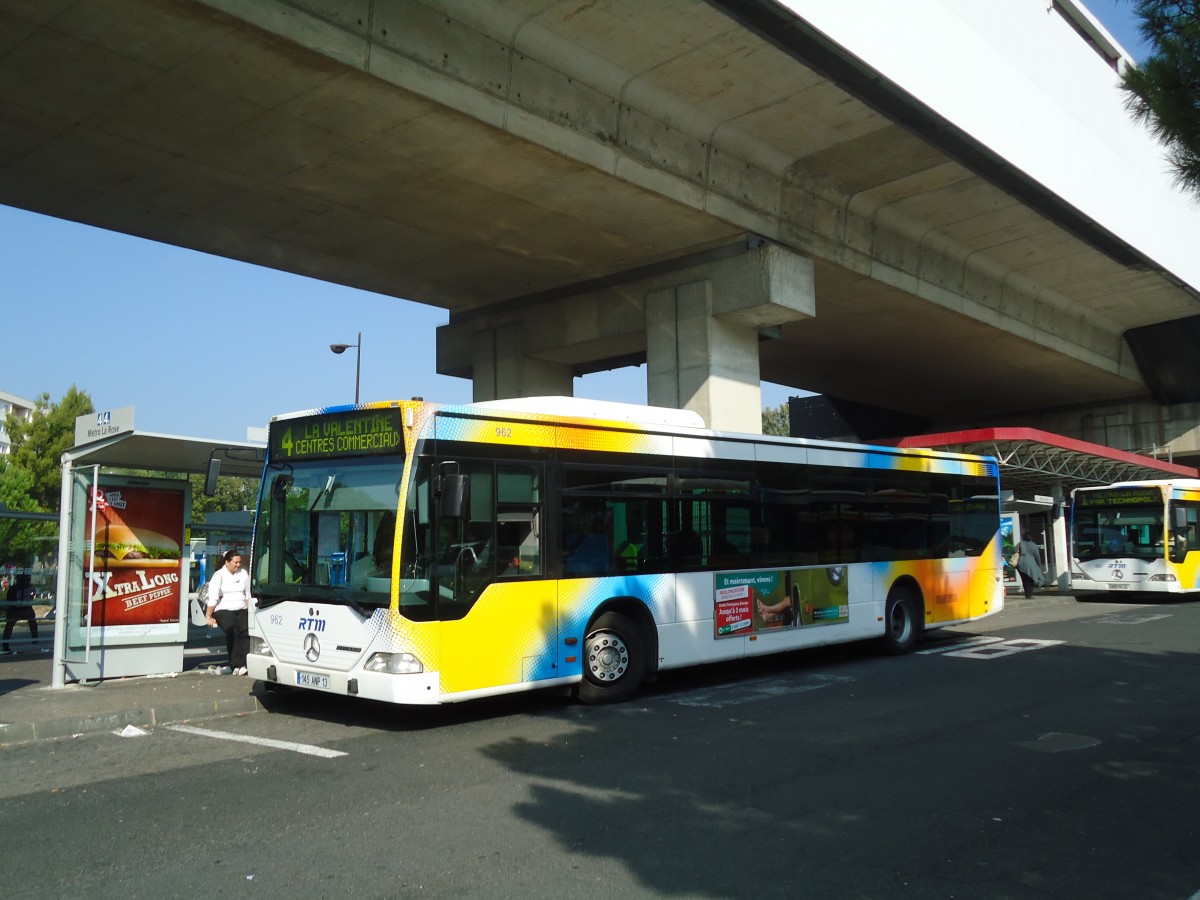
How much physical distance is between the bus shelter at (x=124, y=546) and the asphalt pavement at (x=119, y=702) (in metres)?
0.39

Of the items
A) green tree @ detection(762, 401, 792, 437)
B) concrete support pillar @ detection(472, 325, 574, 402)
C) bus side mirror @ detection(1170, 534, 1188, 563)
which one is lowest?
bus side mirror @ detection(1170, 534, 1188, 563)

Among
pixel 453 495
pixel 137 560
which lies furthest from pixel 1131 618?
pixel 137 560

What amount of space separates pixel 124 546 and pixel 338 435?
4.55m

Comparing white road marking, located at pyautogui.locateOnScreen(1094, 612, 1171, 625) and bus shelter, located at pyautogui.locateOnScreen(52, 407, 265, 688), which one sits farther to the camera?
white road marking, located at pyautogui.locateOnScreen(1094, 612, 1171, 625)

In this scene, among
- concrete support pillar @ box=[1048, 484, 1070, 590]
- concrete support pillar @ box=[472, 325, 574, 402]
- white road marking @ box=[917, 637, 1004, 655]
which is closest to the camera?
white road marking @ box=[917, 637, 1004, 655]

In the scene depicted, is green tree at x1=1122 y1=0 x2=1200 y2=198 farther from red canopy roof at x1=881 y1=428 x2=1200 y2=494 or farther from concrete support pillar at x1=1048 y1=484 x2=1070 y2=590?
concrete support pillar at x1=1048 y1=484 x2=1070 y2=590

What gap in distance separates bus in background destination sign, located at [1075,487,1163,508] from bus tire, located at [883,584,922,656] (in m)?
12.7

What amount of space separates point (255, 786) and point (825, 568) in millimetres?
8521

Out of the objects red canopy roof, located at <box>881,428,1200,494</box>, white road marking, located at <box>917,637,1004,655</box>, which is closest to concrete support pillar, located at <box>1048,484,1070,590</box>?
red canopy roof, located at <box>881,428,1200,494</box>

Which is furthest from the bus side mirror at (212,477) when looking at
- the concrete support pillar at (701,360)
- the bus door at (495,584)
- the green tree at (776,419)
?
the green tree at (776,419)

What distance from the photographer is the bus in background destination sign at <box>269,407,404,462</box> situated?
30.6ft

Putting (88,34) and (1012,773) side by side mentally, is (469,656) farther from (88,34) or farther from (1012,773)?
(88,34)

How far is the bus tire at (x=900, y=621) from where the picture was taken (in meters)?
14.6

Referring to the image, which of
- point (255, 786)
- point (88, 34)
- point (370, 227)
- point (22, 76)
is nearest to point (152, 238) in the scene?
point (370, 227)
